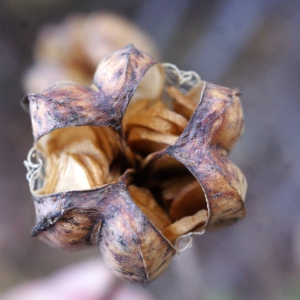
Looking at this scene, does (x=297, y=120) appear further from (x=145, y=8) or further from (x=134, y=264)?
(x=134, y=264)

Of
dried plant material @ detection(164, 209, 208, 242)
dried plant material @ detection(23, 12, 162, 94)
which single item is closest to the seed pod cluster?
dried plant material @ detection(164, 209, 208, 242)

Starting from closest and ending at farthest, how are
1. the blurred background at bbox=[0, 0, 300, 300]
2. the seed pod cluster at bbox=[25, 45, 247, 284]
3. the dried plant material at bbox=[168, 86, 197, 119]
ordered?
the seed pod cluster at bbox=[25, 45, 247, 284] < the dried plant material at bbox=[168, 86, 197, 119] < the blurred background at bbox=[0, 0, 300, 300]

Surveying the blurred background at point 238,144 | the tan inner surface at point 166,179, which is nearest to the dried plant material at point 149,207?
the tan inner surface at point 166,179

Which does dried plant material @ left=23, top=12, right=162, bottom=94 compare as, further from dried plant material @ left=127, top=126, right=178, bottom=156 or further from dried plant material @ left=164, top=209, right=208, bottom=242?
dried plant material @ left=164, top=209, right=208, bottom=242

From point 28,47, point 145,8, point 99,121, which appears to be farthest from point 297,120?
point 28,47

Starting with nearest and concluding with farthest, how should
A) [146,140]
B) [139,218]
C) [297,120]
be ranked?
[139,218]
[146,140]
[297,120]

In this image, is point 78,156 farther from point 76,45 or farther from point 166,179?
point 76,45
